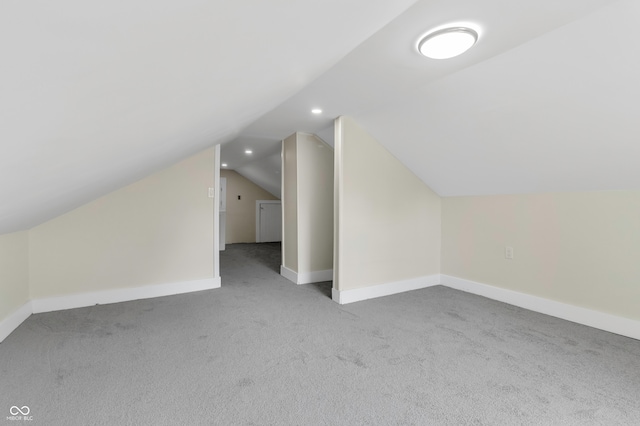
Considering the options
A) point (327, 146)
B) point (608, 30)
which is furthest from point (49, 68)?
point (327, 146)

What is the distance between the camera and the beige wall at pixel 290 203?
3781mm

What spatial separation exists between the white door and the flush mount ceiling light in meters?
6.59

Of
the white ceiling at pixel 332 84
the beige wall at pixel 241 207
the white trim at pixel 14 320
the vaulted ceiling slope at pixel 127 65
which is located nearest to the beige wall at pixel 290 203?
the white ceiling at pixel 332 84

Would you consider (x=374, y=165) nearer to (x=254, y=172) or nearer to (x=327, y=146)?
(x=327, y=146)

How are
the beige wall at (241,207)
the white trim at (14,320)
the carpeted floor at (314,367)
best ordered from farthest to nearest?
the beige wall at (241,207), the white trim at (14,320), the carpeted floor at (314,367)

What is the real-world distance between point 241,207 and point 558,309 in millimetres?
6633

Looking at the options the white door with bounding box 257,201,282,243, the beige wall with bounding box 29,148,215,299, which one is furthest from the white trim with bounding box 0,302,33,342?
the white door with bounding box 257,201,282,243

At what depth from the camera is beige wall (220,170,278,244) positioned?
7512 mm

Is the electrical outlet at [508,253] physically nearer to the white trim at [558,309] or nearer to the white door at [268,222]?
the white trim at [558,309]

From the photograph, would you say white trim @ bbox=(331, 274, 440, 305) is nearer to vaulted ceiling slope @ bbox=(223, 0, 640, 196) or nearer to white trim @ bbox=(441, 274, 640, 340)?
white trim @ bbox=(441, 274, 640, 340)

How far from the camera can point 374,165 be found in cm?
319

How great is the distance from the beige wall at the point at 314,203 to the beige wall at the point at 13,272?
2.58 m

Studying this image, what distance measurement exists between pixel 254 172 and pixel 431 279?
4691 mm

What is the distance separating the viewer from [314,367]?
177cm
